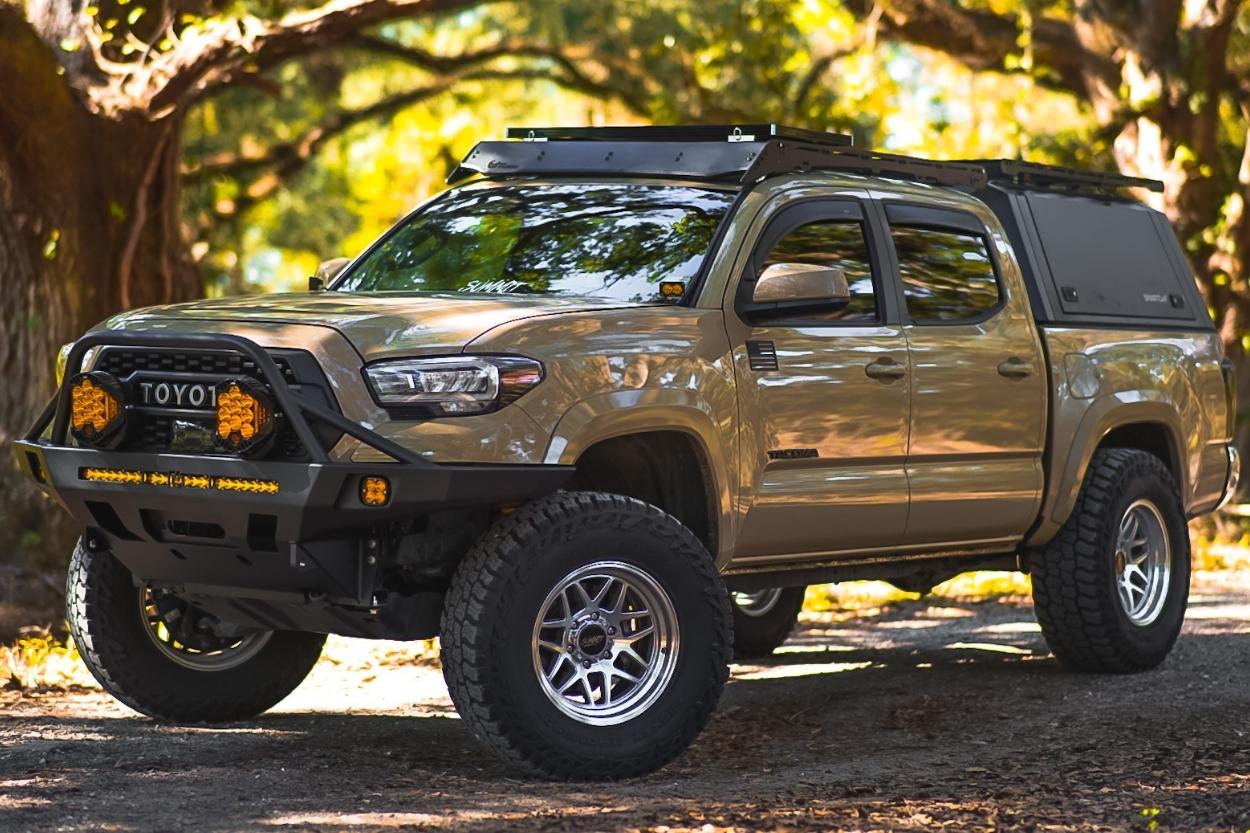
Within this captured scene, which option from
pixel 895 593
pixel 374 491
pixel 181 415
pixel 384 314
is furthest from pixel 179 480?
pixel 895 593

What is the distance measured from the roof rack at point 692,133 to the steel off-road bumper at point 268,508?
1.84m

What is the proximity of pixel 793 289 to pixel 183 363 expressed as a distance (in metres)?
2.05

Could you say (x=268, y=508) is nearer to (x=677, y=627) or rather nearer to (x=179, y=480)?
(x=179, y=480)

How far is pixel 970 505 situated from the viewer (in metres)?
7.50

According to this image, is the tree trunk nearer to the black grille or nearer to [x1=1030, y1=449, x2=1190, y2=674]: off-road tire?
the black grille

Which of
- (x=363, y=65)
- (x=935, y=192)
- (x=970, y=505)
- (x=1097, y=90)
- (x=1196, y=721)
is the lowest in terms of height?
(x=1196, y=721)

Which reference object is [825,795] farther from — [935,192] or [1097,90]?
[1097,90]

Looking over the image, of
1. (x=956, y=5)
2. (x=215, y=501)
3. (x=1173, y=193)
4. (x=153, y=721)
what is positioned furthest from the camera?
(x=956, y=5)

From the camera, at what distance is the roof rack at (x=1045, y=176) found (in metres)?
8.52

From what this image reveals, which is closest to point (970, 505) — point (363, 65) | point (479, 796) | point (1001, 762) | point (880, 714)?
point (880, 714)

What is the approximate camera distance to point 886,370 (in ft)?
22.9

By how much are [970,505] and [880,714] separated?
894 millimetres

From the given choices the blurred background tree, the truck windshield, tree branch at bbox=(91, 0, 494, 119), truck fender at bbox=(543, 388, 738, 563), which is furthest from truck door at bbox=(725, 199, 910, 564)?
the blurred background tree

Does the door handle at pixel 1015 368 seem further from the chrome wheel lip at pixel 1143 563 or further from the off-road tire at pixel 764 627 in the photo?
the off-road tire at pixel 764 627
